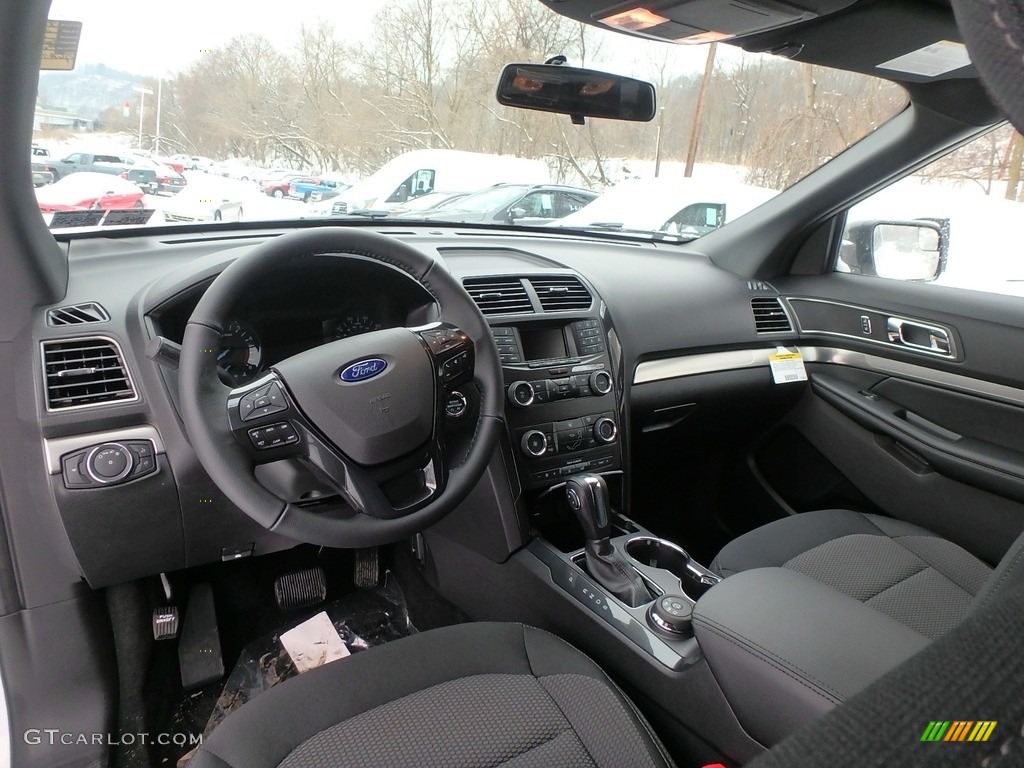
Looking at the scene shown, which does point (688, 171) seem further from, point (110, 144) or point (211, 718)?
point (211, 718)

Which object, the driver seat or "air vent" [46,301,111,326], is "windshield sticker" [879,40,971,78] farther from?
"air vent" [46,301,111,326]

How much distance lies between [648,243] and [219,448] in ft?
6.90

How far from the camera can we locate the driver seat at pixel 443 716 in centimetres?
118

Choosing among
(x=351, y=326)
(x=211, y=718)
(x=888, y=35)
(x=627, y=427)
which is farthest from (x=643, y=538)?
(x=888, y=35)

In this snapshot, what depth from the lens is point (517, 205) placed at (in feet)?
8.49

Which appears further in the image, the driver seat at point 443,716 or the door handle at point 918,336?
the door handle at point 918,336

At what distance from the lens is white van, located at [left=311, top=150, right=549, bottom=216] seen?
7.32ft

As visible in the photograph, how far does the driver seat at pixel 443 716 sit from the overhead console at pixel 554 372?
64cm

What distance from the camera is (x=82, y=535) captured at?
155 centimetres

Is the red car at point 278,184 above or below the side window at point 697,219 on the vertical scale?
below

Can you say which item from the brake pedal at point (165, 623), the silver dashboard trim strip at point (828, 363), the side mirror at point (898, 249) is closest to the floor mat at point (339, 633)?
the brake pedal at point (165, 623)

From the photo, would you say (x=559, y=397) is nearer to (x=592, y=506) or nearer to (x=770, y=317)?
(x=592, y=506)

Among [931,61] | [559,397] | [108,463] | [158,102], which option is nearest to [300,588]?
[108,463]

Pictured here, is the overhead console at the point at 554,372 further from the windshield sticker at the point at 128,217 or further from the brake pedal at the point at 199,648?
the brake pedal at the point at 199,648
